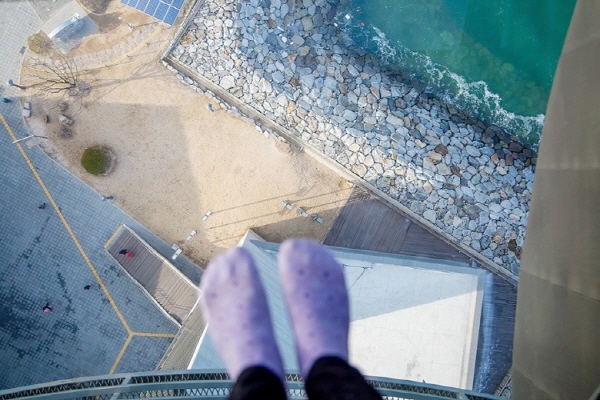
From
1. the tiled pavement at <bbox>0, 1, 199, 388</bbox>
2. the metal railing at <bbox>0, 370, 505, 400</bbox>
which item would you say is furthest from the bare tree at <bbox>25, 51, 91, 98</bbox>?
the metal railing at <bbox>0, 370, 505, 400</bbox>

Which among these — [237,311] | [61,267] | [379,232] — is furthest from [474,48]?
[61,267]

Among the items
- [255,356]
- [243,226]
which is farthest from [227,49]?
[255,356]

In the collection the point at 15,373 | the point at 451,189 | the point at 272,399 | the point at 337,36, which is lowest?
the point at 15,373

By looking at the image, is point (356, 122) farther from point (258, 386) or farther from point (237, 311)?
point (258, 386)

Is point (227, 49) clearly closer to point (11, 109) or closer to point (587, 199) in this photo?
point (11, 109)

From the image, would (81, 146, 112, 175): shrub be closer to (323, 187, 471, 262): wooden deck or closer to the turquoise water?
(323, 187, 471, 262): wooden deck

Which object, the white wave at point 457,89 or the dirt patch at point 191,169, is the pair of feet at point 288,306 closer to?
the dirt patch at point 191,169
